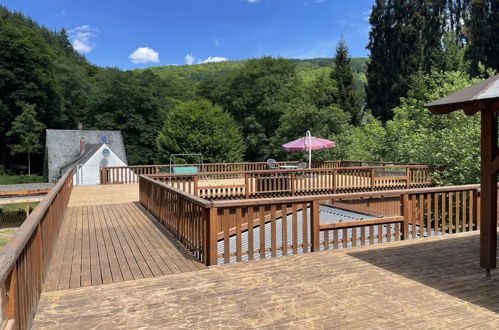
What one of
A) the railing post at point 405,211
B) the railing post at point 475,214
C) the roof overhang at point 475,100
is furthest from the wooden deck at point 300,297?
the railing post at point 475,214

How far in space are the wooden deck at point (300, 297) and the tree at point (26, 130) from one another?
36.5 meters

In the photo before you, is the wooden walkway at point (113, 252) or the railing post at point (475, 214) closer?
the wooden walkway at point (113, 252)

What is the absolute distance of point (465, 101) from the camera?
328cm

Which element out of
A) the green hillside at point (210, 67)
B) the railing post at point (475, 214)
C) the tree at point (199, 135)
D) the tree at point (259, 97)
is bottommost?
the railing post at point (475, 214)

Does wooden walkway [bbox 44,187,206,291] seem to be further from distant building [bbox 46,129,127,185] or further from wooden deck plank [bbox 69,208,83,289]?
distant building [bbox 46,129,127,185]

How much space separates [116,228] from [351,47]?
98.5ft

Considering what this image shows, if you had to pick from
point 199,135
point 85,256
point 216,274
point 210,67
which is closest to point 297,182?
point 85,256

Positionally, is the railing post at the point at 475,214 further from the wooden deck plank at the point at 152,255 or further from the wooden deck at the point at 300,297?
the wooden deck plank at the point at 152,255

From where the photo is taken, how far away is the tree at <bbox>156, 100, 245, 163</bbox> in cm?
2961

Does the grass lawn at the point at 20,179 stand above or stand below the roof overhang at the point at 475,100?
below

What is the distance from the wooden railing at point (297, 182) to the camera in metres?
10.5

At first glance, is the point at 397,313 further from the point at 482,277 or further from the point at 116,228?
the point at 116,228

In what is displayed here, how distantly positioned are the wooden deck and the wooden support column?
23 centimetres

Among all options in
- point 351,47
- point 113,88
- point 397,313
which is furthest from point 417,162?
point 113,88
